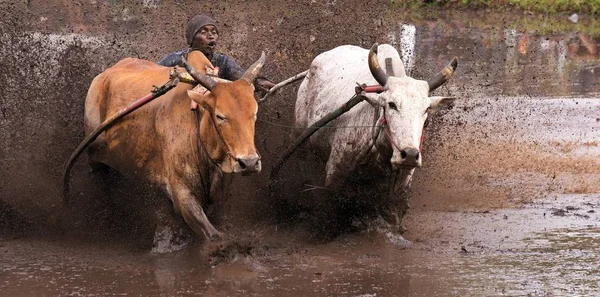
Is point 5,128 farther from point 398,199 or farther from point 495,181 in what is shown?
point 495,181

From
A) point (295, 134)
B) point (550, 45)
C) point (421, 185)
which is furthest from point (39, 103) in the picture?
point (550, 45)

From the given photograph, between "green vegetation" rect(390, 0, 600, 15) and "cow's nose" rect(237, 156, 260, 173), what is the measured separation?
56.7 feet

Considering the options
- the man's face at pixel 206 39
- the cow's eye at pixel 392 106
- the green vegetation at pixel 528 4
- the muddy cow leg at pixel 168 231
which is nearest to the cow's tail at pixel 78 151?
the muddy cow leg at pixel 168 231

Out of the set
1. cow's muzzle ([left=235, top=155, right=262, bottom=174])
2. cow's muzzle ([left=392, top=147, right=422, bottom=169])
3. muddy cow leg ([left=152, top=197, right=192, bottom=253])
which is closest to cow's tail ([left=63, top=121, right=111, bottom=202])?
muddy cow leg ([left=152, top=197, right=192, bottom=253])

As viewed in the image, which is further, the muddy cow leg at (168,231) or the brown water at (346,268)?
the muddy cow leg at (168,231)

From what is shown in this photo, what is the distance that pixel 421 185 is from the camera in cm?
972

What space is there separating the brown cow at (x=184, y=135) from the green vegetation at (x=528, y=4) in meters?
16.0

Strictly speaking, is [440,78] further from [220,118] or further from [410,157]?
[220,118]

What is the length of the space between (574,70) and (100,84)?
9.91 meters

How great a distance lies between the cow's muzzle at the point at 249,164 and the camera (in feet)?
21.3

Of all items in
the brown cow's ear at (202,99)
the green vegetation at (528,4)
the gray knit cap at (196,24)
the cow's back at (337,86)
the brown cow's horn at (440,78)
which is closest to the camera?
the brown cow's ear at (202,99)

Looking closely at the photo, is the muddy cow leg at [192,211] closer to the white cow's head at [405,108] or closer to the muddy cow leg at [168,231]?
the muddy cow leg at [168,231]

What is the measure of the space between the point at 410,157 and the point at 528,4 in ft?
61.1

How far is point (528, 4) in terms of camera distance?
964 inches
